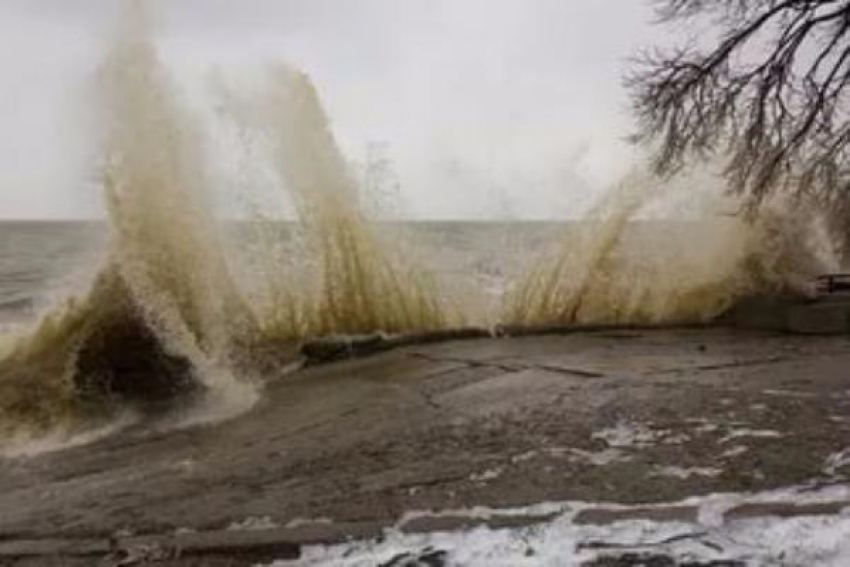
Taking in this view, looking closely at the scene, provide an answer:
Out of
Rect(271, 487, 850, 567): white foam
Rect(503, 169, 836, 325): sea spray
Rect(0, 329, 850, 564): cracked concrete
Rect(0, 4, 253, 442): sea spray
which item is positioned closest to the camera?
Rect(271, 487, 850, 567): white foam

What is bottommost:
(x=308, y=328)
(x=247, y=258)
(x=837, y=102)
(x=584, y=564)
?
(x=584, y=564)

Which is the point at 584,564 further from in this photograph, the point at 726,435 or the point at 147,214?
the point at 147,214

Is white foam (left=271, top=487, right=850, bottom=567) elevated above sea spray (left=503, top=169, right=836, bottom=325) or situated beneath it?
situated beneath

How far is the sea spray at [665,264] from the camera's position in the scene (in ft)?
46.4

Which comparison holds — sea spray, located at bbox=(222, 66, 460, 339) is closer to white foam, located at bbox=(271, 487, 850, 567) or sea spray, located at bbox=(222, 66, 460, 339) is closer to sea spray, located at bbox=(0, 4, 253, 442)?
sea spray, located at bbox=(0, 4, 253, 442)

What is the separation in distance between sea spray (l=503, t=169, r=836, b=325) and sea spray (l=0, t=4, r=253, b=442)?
4.33 m

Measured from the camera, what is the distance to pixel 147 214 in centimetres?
1154

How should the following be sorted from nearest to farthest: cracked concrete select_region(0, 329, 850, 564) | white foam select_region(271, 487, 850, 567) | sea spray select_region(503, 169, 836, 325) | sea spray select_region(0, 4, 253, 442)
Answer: white foam select_region(271, 487, 850, 567)
cracked concrete select_region(0, 329, 850, 564)
sea spray select_region(0, 4, 253, 442)
sea spray select_region(503, 169, 836, 325)

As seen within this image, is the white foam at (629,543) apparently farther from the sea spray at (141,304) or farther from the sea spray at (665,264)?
the sea spray at (665,264)

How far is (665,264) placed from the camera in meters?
14.7

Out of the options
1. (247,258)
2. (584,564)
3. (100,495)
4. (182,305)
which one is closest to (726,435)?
(584,564)

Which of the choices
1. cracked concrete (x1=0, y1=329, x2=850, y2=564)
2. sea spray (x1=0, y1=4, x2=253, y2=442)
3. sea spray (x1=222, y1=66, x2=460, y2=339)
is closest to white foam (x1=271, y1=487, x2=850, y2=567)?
cracked concrete (x1=0, y1=329, x2=850, y2=564)

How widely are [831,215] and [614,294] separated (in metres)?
2.88

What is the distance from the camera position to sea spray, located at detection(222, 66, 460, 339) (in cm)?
1329
